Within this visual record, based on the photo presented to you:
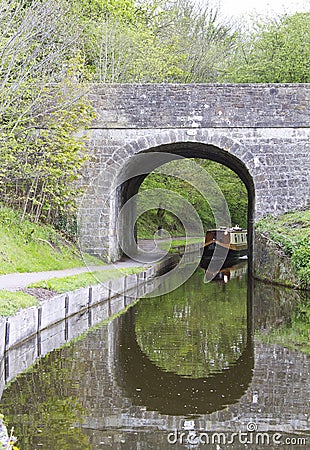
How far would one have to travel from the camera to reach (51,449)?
4738mm

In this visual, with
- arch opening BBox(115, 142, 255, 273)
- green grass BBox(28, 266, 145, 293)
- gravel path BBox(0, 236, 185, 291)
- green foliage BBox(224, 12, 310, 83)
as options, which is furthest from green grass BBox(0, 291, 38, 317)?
green foliage BBox(224, 12, 310, 83)

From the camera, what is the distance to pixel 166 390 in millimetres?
6410

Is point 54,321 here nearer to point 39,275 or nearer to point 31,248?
point 39,275

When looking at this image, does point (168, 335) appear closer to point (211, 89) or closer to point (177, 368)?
point (177, 368)

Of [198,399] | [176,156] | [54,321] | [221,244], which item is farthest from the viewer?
[221,244]

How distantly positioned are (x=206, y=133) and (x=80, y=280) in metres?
6.40

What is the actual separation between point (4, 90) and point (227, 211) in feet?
69.6

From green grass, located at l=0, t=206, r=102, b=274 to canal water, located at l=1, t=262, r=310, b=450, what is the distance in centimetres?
349

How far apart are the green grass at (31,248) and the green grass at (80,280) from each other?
3.97ft

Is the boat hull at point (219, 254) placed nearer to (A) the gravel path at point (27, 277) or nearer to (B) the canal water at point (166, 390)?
(A) the gravel path at point (27, 277)

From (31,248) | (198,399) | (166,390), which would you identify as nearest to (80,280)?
(31,248)

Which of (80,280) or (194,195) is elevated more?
(194,195)

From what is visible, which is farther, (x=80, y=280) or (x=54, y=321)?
(x=80, y=280)

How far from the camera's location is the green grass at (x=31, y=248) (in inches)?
514
